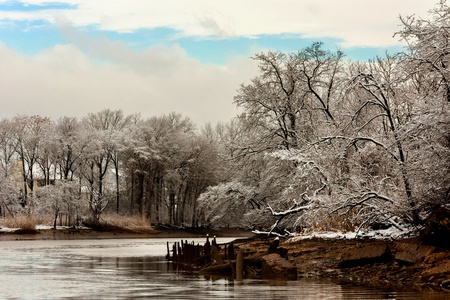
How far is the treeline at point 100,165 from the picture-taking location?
7281 cm

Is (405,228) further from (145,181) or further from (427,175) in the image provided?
(145,181)

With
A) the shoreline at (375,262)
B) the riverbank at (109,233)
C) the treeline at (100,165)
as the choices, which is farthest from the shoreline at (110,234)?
the shoreline at (375,262)

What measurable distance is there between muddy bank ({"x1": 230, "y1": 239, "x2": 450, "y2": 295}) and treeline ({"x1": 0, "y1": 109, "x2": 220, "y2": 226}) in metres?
51.3

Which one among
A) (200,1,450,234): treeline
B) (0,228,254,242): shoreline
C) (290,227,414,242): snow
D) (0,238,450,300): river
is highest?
(200,1,450,234): treeline

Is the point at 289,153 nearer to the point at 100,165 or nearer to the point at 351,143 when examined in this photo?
the point at 351,143

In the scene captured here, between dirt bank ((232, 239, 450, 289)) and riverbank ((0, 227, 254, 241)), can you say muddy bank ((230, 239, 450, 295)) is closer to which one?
dirt bank ((232, 239, 450, 289))

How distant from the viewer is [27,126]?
76688 mm

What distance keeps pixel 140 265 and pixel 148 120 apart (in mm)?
54176

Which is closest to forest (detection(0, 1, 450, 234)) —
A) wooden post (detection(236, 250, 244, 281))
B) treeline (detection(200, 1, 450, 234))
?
treeline (detection(200, 1, 450, 234))

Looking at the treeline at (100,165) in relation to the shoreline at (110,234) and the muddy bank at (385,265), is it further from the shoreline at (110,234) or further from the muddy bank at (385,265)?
the muddy bank at (385,265)

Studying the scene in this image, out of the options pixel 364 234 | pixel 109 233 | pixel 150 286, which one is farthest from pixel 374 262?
pixel 109 233

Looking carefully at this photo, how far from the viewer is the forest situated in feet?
69.9

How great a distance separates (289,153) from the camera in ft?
114

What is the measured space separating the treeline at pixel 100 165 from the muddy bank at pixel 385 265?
5135 cm
